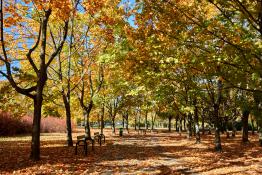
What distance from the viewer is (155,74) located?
38.2 feet

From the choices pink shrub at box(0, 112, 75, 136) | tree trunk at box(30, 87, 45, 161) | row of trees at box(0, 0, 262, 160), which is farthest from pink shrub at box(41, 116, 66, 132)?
tree trunk at box(30, 87, 45, 161)

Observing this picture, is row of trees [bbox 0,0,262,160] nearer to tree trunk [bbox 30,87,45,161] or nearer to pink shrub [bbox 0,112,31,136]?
tree trunk [bbox 30,87,45,161]

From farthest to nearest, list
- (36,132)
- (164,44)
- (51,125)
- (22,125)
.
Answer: (51,125) < (22,125) < (36,132) < (164,44)

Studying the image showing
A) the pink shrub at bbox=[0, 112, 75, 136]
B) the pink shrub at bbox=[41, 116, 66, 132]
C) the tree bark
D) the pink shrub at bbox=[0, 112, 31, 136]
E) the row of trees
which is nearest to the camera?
the row of trees

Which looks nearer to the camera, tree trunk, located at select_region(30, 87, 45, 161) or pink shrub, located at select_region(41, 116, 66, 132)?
tree trunk, located at select_region(30, 87, 45, 161)

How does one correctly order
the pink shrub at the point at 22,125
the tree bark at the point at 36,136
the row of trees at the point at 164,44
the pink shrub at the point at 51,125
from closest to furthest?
the row of trees at the point at 164,44 < the tree bark at the point at 36,136 < the pink shrub at the point at 22,125 < the pink shrub at the point at 51,125

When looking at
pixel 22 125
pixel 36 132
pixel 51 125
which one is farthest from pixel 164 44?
pixel 51 125

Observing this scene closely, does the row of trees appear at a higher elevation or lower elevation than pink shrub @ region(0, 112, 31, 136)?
higher

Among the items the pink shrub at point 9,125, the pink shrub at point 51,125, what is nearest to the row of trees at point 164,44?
the pink shrub at point 9,125

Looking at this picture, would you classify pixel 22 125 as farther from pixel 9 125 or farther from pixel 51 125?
pixel 51 125

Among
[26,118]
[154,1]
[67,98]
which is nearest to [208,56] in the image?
[154,1]

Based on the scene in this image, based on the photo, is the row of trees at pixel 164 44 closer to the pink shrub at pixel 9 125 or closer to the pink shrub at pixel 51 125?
the pink shrub at pixel 9 125

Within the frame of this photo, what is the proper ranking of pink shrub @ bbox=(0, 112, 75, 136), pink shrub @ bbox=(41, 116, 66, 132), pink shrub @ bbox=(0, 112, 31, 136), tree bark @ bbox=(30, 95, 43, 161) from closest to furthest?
1. tree bark @ bbox=(30, 95, 43, 161)
2. pink shrub @ bbox=(0, 112, 31, 136)
3. pink shrub @ bbox=(0, 112, 75, 136)
4. pink shrub @ bbox=(41, 116, 66, 132)

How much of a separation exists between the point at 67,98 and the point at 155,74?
440 inches
